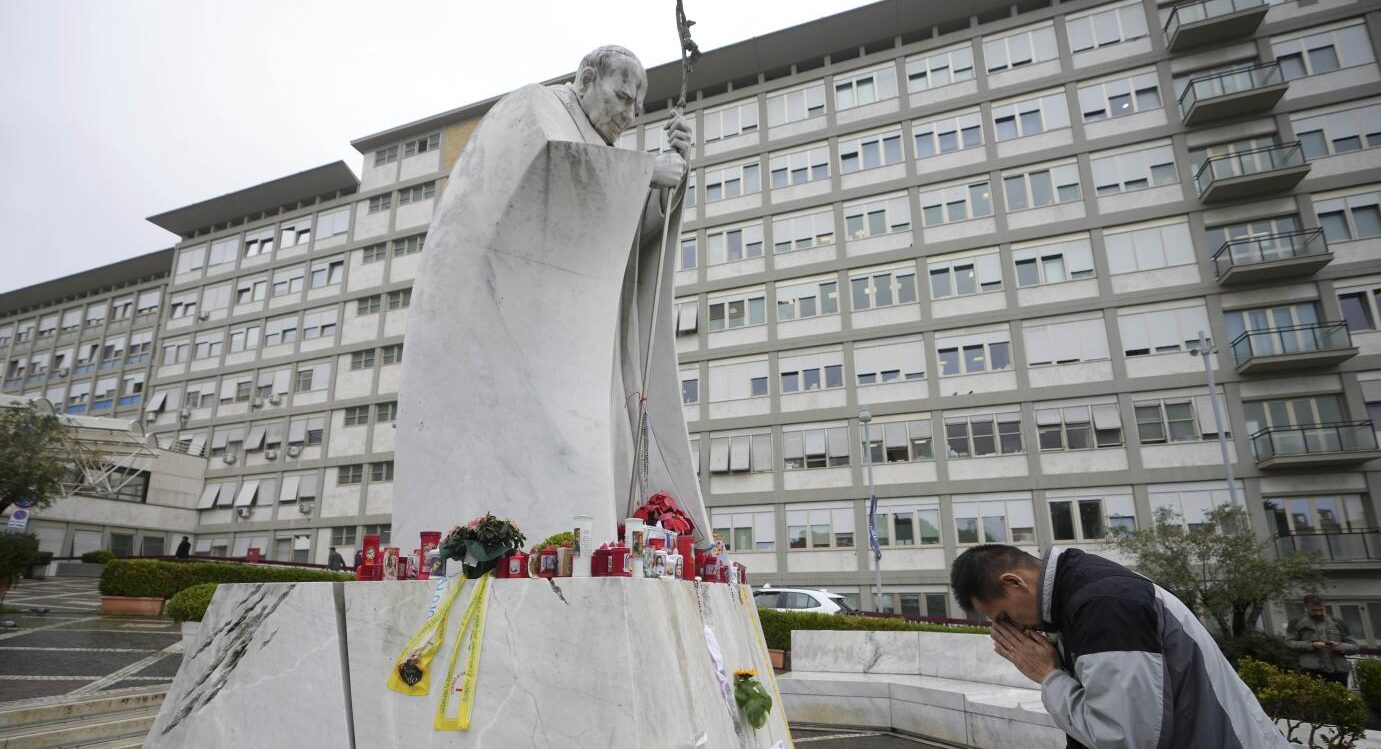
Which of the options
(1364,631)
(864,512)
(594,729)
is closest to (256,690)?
(594,729)

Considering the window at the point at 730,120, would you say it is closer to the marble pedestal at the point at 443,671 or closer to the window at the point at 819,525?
the window at the point at 819,525

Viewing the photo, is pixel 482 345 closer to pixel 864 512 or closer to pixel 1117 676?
pixel 1117 676

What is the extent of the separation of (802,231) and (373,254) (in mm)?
22689

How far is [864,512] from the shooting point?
2842 centimetres

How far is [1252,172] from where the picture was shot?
25984 mm

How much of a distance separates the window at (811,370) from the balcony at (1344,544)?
1489 centimetres

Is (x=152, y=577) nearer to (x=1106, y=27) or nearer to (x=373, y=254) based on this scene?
(x=373, y=254)

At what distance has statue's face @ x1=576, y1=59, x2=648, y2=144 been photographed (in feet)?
19.6

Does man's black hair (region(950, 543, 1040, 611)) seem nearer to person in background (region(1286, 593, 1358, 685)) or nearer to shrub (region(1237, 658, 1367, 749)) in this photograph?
shrub (region(1237, 658, 1367, 749))

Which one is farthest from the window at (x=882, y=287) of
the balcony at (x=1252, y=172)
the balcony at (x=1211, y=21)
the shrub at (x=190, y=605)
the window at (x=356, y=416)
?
the window at (x=356, y=416)

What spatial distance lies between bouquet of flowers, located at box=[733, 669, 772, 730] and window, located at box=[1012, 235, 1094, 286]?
27354mm

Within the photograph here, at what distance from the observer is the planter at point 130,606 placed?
16094 mm

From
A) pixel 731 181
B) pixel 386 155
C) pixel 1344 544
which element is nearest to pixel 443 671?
pixel 1344 544

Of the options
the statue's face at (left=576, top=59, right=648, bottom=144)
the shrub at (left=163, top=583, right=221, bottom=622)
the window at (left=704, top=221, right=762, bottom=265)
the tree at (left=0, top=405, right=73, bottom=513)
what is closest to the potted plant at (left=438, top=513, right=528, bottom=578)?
the statue's face at (left=576, top=59, right=648, bottom=144)
